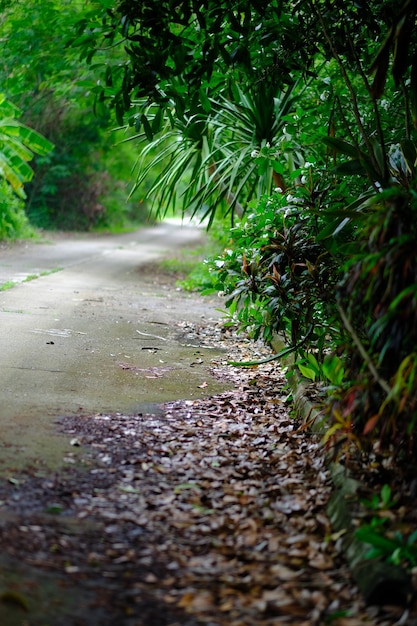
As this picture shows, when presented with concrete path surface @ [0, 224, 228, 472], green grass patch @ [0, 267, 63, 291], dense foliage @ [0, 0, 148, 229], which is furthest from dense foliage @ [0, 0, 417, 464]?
dense foliage @ [0, 0, 148, 229]

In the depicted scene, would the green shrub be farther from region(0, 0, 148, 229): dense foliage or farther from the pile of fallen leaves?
the pile of fallen leaves

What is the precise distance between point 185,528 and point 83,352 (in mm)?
4076

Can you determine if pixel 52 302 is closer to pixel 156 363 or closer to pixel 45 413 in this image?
pixel 156 363

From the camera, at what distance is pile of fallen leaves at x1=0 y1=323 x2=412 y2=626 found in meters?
3.07

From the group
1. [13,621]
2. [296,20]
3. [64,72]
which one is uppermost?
[64,72]

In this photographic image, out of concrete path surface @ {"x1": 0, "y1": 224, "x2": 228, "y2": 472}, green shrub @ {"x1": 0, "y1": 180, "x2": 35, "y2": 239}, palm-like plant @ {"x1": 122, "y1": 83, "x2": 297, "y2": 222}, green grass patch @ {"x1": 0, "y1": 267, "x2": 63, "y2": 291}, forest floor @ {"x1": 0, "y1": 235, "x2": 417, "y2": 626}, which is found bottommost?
forest floor @ {"x1": 0, "y1": 235, "x2": 417, "y2": 626}

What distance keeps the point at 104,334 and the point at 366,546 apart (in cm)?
581

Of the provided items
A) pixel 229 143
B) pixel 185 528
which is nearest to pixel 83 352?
pixel 229 143

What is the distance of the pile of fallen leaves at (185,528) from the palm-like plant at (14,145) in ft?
42.2

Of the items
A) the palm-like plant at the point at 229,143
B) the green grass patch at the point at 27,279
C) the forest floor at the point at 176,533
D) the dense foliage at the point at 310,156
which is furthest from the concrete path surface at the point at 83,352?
the palm-like plant at the point at 229,143

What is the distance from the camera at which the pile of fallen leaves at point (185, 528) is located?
307cm

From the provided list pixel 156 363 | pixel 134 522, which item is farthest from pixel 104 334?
pixel 134 522

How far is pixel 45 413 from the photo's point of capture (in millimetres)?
5418

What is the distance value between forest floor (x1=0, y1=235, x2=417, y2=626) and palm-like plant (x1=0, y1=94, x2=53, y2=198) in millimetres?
12792
